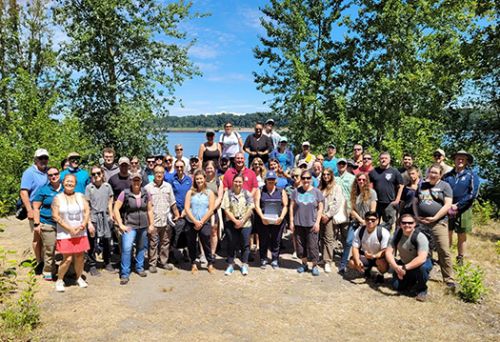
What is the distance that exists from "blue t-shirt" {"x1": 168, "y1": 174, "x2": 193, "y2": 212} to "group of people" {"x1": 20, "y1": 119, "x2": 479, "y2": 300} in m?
0.02

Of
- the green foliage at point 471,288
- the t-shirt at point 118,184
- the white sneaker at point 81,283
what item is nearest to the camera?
the green foliage at point 471,288

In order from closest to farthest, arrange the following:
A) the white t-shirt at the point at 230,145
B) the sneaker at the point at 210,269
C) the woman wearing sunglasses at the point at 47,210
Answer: the woman wearing sunglasses at the point at 47,210
the sneaker at the point at 210,269
the white t-shirt at the point at 230,145

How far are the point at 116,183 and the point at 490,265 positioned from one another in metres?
7.62

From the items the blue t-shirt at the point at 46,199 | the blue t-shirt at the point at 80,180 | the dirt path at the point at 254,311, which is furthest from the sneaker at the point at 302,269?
the blue t-shirt at the point at 46,199

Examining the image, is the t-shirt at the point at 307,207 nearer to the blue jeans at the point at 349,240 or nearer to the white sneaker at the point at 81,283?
the blue jeans at the point at 349,240

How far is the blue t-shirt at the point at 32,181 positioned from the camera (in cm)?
605

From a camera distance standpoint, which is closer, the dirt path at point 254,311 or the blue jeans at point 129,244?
the dirt path at point 254,311

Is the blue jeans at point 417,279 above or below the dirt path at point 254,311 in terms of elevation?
above

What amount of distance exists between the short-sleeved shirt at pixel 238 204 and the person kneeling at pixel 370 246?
1991 millimetres

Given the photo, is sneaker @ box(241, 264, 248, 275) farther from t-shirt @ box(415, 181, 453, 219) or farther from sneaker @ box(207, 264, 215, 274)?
t-shirt @ box(415, 181, 453, 219)

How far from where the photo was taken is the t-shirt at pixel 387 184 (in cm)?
696

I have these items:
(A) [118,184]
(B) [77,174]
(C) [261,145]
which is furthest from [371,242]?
(B) [77,174]

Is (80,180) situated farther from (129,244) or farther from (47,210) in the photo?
(129,244)

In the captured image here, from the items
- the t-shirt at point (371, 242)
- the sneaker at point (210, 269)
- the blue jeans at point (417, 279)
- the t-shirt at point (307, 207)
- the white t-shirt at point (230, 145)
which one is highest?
the white t-shirt at point (230, 145)
